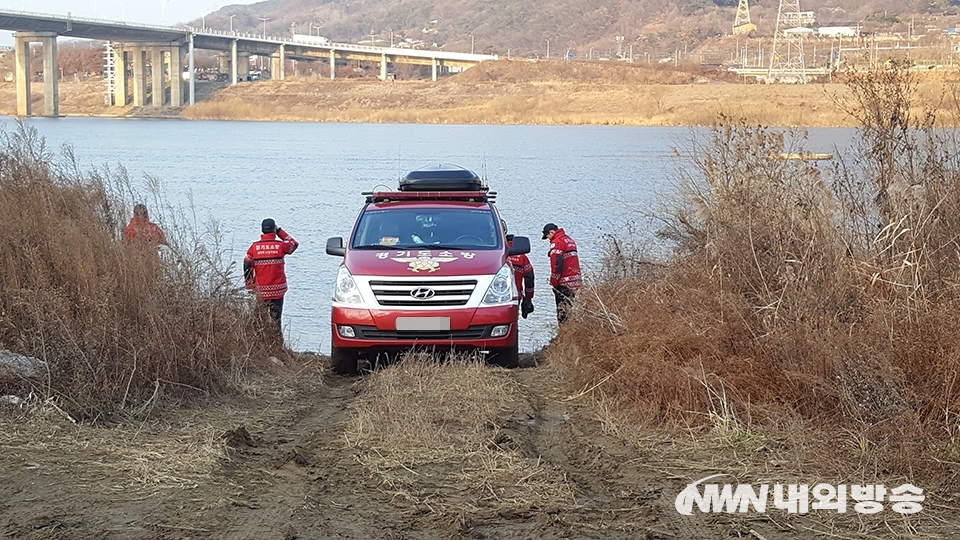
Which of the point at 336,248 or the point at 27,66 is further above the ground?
the point at 27,66

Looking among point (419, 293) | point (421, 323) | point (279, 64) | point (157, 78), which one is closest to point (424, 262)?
point (419, 293)

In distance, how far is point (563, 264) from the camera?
46.6 feet

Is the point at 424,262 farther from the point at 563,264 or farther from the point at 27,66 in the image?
the point at 27,66

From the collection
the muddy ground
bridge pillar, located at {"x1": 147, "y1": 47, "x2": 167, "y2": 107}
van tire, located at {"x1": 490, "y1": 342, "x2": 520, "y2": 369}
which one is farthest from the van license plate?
bridge pillar, located at {"x1": 147, "y1": 47, "x2": 167, "y2": 107}

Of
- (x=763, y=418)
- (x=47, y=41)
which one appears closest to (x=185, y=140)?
(x=47, y=41)

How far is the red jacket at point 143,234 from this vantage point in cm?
1090

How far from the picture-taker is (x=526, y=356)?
1334cm

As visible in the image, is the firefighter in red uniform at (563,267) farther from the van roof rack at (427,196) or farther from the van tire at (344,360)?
the van tire at (344,360)

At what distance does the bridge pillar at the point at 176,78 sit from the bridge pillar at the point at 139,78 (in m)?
3.42

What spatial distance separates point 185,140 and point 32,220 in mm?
75592

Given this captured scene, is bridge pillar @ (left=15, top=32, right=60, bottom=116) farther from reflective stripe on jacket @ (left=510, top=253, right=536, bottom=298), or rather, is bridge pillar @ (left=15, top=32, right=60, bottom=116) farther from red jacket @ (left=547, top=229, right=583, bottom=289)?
red jacket @ (left=547, top=229, right=583, bottom=289)

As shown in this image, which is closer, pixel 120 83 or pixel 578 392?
pixel 578 392

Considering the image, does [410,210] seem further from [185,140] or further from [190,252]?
[185,140]

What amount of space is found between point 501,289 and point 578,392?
2.06m
